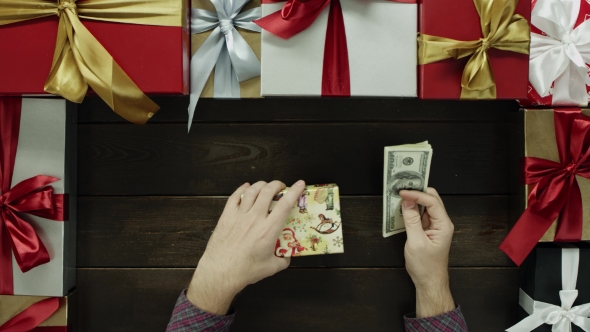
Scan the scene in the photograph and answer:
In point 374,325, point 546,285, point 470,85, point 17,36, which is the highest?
point 17,36

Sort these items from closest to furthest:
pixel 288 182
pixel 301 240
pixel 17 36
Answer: pixel 17 36
pixel 301 240
pixel 288 182

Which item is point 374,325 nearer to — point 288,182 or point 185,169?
point 288,182

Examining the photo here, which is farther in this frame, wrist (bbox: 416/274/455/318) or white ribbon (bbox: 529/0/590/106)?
wrist (bbox: 416/274/455/318)

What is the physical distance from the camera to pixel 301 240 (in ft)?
3.55

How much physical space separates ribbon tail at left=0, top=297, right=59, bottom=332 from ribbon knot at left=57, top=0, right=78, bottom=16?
0.78 m

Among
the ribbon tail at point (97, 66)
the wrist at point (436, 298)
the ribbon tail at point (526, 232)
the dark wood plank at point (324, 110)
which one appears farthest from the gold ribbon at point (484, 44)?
the ribbon tail at point (97, 66)

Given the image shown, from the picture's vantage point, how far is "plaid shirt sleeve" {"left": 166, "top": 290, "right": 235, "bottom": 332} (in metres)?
1.08

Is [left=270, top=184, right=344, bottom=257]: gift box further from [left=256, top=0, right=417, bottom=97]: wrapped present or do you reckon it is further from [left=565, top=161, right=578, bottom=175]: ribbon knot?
[left=565, top=161, right=578, bottom=175]: ribbon knot

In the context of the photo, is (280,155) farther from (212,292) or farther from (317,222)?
(212,292)

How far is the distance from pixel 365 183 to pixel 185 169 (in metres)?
0.56

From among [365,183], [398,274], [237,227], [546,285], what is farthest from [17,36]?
[546,285]

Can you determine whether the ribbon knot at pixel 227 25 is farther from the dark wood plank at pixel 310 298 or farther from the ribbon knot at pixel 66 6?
the dark wood plank at pixel 310 298

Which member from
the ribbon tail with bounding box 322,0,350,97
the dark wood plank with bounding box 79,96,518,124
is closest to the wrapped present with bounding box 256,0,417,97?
the ribbon tail with bounding box 322,0,350,97

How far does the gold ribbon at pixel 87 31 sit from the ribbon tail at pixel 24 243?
418 mm
